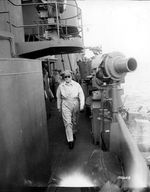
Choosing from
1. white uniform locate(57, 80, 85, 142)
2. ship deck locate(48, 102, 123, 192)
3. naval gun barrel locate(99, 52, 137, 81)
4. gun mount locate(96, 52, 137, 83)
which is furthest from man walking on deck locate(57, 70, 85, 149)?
naval gun barrel locate(99, 52, 137, 81)

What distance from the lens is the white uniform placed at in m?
4.52

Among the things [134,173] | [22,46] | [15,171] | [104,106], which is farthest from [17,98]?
[22,46]

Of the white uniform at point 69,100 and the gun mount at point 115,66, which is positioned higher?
the gun mount at point 115,66

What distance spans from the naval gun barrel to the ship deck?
108cm

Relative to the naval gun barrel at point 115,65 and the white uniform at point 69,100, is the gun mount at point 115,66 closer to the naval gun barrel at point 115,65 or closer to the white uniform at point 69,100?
the naval gun barrel at point 115,65

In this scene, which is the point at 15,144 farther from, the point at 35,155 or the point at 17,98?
the point at 35,155

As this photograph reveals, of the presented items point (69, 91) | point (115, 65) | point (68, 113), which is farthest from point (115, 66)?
point (68, 113)

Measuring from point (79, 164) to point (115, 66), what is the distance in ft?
6.02

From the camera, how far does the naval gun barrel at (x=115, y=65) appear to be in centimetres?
297

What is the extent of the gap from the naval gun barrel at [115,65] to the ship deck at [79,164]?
3.56 ft

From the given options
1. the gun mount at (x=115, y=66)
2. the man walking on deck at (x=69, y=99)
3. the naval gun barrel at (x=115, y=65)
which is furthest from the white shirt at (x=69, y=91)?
the naval gun barrel at (x=115, y=65)

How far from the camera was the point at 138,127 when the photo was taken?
12.8 feet

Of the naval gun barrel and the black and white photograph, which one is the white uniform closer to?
the black and white photograph

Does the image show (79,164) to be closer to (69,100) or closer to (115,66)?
(69,100)
